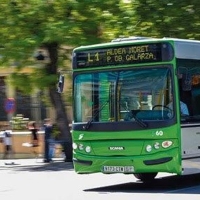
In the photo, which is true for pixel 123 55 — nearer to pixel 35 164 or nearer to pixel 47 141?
pixel 35 164

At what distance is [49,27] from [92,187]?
9163 mm

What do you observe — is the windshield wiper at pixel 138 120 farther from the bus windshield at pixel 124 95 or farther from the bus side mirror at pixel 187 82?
the bus side mirror at pixel 187 82

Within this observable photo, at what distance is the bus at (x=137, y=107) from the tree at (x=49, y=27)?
927cm

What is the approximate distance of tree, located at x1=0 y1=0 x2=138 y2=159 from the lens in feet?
77.4

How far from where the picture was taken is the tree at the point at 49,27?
23594 mm

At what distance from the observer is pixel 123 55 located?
1390 cm

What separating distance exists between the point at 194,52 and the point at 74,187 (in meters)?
4.13

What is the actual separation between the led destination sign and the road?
257cm

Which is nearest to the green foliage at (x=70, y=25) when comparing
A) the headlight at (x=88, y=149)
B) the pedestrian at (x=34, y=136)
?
the pedestrian at (x=34, y=136)

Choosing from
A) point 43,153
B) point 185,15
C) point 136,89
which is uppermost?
Result: point 185,15

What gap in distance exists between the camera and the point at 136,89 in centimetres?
1359

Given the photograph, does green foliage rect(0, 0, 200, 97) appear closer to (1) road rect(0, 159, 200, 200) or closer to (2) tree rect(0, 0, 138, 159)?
(2) tree rect(0, 0, 138, 159)

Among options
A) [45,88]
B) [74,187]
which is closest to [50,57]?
[45,88]

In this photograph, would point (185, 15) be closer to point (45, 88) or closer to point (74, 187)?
point (45, 88)
